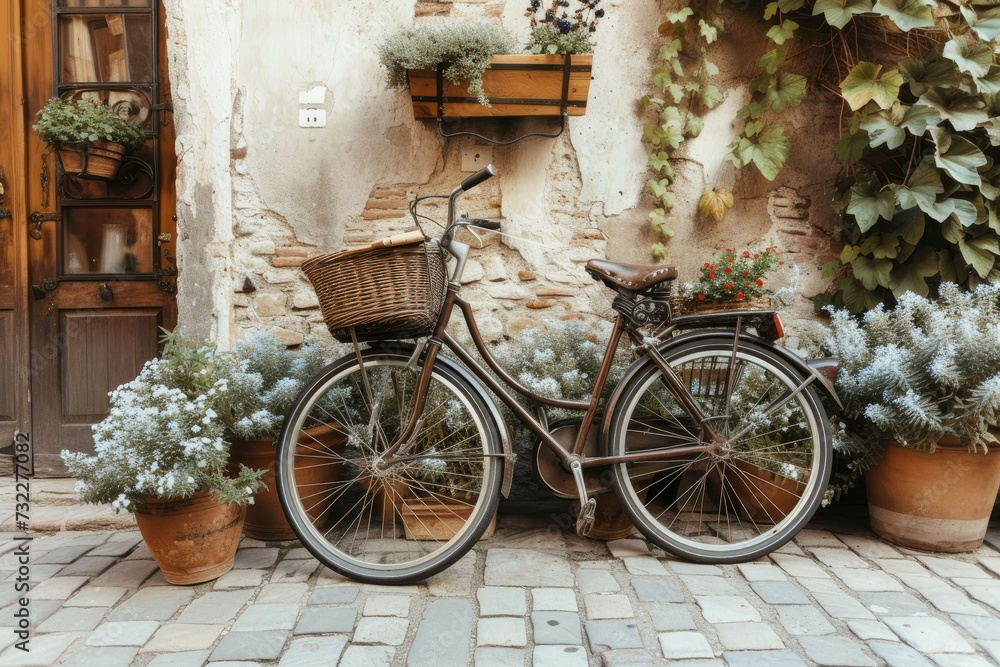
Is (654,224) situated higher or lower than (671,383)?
higher

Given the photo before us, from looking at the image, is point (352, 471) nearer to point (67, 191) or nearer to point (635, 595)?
point (635, 595)

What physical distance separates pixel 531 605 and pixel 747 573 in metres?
0.89

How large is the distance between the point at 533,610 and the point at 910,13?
2997mm

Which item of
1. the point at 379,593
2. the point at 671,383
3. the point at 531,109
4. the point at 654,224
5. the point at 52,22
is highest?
the point at 52,22

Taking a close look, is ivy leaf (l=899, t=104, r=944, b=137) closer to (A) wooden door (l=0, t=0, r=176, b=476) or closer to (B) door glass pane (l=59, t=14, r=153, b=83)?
(A) wooden door (l=0, t=0, r=176, b=476)

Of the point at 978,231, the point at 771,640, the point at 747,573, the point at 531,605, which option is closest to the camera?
the point at 771,640

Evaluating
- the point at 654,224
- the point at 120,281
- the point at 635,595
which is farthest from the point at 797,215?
the point at 120,281

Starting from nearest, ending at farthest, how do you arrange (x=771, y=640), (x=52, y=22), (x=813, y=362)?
(x=771, y=640)
(x=813, y=362)
(x=52, y=22)

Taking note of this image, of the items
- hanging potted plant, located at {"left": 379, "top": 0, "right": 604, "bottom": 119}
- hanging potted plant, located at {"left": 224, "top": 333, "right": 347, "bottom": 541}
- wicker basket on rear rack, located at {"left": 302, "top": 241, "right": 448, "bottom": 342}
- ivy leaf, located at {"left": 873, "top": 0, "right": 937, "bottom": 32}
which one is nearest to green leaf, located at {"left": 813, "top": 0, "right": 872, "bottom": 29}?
ivy leaf, located at {"left": 873, "top": 0, "right": 937, "bottom": 32}

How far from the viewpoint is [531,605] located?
7.57ft

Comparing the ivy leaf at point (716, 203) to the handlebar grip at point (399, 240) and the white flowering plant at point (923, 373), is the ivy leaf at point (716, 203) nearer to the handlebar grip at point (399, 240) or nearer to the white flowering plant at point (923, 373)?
the white flowering plant at point (923, 373)

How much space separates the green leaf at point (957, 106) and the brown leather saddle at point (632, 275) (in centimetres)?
157

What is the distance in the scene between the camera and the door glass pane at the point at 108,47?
3672 millimetres

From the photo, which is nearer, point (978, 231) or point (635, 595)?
point (635, 595)
